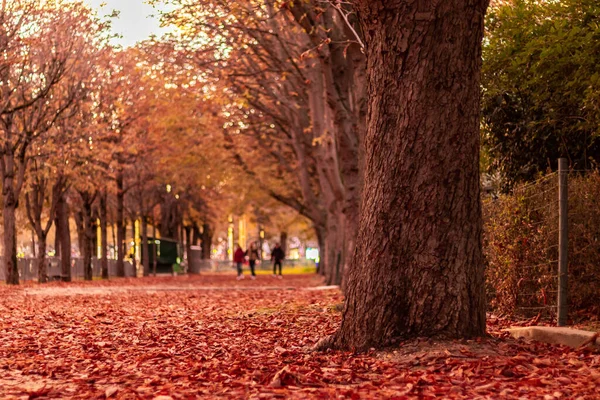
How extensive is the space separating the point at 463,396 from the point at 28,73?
1046 inches

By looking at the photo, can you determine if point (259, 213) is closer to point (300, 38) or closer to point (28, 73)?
point (28, 73)

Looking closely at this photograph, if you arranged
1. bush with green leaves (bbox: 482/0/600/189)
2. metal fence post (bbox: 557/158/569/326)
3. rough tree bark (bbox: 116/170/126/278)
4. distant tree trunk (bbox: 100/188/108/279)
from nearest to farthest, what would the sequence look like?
1. metal fence post (bbox: 557/158/569/326)
2. bush with green leaves (bbox: 482/0/600/189)
3. distant tree trunk (bbox: 100/188/108/279)
4. rough tree bark (bbox: 116/170/126/278)

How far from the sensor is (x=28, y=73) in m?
31.2

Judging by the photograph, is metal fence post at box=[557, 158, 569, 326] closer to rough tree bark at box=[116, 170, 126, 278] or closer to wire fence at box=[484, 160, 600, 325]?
wire fence at box=[484, 160, 600, 325]

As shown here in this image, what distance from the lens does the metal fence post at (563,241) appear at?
11.0 m

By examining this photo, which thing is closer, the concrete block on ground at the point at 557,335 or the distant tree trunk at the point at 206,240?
the concrete block on ground at the point at 557,335

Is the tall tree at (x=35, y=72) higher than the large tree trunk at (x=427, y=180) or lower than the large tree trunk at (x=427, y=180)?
higher

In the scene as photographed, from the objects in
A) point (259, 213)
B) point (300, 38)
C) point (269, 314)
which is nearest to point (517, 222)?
point (269, 314)

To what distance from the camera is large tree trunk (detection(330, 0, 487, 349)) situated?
9.30 meters

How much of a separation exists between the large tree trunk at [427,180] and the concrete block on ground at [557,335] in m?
0.84

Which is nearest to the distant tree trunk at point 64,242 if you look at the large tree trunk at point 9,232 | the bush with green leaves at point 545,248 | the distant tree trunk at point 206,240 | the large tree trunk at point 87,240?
the large tree trunk at point 87,240

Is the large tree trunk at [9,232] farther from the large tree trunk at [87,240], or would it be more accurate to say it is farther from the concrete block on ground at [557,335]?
the concrete block on ground at [557,335]

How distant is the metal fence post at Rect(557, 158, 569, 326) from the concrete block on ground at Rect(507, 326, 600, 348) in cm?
77

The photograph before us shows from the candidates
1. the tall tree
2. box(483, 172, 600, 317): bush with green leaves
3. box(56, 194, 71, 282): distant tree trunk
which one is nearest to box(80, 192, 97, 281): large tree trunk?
box(56, 194, 71, 282): distant tree trunk
